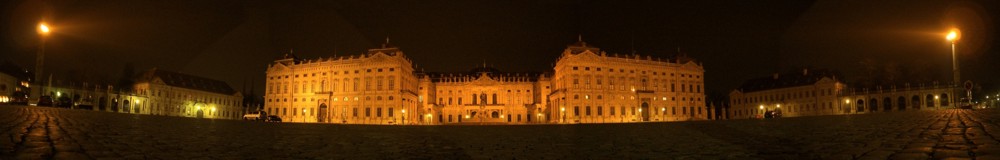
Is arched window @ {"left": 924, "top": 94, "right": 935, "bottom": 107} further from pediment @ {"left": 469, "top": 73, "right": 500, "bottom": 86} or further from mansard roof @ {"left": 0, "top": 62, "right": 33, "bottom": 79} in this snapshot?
mansard roof @ {"left": 0, "top": 62, "right": 33, "bottom": 79}

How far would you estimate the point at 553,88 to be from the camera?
91.7m

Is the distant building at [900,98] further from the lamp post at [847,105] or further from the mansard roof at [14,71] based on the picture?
the mansard roof at [14,71]

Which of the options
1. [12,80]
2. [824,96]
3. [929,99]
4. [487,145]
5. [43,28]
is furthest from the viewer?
[824,96]

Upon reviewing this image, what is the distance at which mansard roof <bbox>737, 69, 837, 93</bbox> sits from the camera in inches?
3617

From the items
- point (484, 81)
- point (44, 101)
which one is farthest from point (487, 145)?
point (484, 81)

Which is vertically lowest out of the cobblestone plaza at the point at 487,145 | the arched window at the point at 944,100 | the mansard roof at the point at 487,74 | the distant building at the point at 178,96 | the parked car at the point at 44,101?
the cobblestone plaza at the point at 487,145

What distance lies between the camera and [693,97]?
87250 mm

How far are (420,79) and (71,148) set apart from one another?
8520 centimetres

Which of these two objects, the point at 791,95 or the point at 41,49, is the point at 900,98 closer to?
the point at 791,95

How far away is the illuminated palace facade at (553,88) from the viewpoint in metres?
79.2

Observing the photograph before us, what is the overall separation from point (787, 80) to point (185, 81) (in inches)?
3585

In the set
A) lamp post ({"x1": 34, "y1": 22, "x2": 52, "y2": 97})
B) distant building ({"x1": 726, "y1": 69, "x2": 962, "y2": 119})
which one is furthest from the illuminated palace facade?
lamp post ({"x1": 34, "y1": 22, "x2": 52, "y2": 97})

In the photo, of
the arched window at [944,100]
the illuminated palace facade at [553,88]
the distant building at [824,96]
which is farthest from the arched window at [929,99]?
the illuminated palace facade at [553,88]

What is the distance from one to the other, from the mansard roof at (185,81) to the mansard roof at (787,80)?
3414 inches
